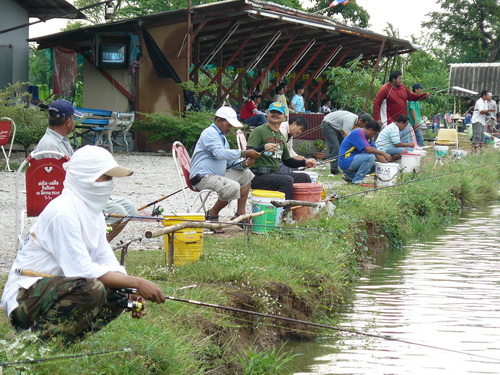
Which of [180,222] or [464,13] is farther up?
[464,13]

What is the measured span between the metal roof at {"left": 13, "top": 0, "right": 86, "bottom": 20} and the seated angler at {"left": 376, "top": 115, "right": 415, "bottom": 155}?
302 inches

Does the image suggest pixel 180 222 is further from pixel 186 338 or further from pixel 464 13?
pixel 464 13

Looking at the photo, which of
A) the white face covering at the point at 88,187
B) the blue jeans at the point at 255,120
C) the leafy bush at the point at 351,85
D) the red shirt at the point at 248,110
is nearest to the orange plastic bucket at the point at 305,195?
the white face covering at the point at 88,187

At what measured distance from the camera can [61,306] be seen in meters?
4.33

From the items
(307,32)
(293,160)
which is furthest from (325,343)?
(307,32)

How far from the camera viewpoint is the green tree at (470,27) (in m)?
49.6

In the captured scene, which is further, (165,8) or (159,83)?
(165,8)

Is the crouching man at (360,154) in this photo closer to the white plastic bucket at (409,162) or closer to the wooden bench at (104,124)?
the white plastic bucket at (409,162)

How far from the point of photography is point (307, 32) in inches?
837

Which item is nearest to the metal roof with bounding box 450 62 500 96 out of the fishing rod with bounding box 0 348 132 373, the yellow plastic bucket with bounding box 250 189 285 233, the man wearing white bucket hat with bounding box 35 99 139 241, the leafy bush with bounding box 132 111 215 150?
the leafy bush with bounding box 132 111 215 150

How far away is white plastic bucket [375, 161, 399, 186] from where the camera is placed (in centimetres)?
1280

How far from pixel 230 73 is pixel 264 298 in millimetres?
16752

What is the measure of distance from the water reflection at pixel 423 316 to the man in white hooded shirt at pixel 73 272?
5.96 ft

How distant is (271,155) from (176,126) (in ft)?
26.7
